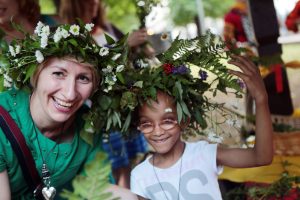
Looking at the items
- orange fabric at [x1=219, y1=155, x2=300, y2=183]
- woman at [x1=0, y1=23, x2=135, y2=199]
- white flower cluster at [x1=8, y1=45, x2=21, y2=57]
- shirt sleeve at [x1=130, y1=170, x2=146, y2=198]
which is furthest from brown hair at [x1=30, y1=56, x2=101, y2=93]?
orange fabric at [x1=219, y1=155, x2=300, y2=183]

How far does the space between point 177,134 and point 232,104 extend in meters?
0.33

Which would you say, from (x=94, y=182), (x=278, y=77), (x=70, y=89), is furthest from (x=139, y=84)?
(x=278, y=77)

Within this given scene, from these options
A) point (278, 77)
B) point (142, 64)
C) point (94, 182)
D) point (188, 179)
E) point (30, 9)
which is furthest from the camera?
point (278, 77)

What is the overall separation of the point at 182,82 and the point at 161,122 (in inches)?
7.4

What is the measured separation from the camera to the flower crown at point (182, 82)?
1.86m

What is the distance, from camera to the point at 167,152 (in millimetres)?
1929

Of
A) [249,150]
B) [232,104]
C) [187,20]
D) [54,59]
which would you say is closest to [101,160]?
[54,59]

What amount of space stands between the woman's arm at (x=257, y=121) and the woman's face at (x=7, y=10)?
1229mm

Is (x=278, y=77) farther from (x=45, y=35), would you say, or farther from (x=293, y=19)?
(x=45, y=35)

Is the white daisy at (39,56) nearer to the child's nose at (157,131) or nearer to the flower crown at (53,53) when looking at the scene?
the flower crown at (53,53)

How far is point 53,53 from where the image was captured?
5.72ft

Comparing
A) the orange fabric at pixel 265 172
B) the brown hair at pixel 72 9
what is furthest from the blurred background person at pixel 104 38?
the orange fabric at pixel 265 172

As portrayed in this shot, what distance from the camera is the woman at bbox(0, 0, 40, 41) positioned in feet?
7.70

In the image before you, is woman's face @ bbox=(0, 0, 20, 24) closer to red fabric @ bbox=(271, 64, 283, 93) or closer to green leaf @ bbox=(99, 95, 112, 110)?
green leaf @ bbox=(99, 95, 112, 110)
